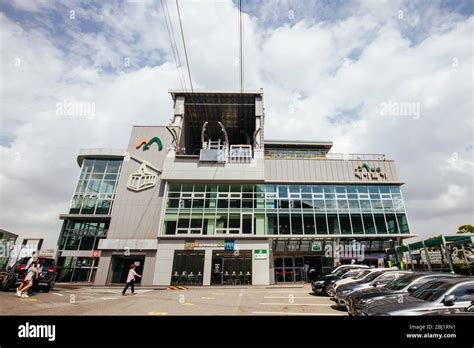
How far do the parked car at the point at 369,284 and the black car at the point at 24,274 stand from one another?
1461cm

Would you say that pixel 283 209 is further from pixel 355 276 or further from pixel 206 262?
pixel 355 276

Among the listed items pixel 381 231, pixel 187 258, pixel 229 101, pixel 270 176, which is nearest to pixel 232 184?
pixel 270 176

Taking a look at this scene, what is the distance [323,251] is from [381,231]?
6290 millimetres

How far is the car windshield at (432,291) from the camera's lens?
546 centimetres

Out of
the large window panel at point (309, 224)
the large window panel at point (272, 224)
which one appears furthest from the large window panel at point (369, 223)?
the large window panel at point (272, 224)

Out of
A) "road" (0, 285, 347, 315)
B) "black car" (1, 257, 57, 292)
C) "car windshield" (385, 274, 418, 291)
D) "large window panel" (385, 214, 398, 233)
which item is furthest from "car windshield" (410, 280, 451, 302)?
"large window panel" (385, 214, 398, 233)

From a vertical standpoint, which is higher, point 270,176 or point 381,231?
point 270,176

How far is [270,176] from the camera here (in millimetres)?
25938

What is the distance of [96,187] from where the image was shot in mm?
29516

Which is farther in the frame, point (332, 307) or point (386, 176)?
point (386, 176)

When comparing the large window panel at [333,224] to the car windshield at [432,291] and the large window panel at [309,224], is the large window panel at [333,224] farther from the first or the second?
the car windshield at [432,291]

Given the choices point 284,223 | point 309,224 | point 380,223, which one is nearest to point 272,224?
point 284,223

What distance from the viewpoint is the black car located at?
A: 1216 centimetres
